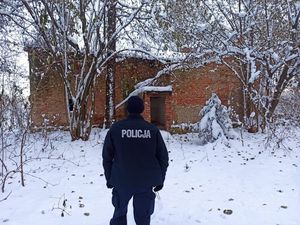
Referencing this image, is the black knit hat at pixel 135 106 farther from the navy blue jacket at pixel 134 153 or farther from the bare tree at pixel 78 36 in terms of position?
the bare tree at pixel 78 36

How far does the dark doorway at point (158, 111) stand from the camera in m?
15.7

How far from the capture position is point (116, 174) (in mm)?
4238

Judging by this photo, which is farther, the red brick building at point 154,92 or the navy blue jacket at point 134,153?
the red brick building at point 154,92

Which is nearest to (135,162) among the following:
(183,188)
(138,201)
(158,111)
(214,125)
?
(138,201)

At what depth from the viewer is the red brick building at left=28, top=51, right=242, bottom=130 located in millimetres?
14305

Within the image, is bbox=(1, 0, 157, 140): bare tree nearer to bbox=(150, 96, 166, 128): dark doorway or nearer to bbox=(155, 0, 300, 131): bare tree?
bbox=(155, 0, 300, 131): bare tree

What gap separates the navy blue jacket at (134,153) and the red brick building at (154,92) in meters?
8.65

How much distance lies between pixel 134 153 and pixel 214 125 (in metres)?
8.33

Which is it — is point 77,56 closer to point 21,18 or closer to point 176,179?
point 21,18

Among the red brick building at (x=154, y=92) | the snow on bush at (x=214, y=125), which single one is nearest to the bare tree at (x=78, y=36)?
the red brick building at (x=154, y=92)

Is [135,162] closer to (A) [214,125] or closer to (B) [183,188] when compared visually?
(B) [183,188]

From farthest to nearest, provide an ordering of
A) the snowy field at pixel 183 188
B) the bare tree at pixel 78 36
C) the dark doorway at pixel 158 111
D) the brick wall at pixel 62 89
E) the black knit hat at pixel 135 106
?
the dark doorway at pixel 158 111 → the brick wall at pixel 62 89 → the bare tree at pixel 78 36 → the snowy field at pixel 183 188 → the black knit hat at pixel 135 106

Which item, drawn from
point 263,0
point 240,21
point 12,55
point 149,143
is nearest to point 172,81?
point 240,21

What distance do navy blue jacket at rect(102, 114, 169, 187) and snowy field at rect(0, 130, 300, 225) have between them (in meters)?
1.28
